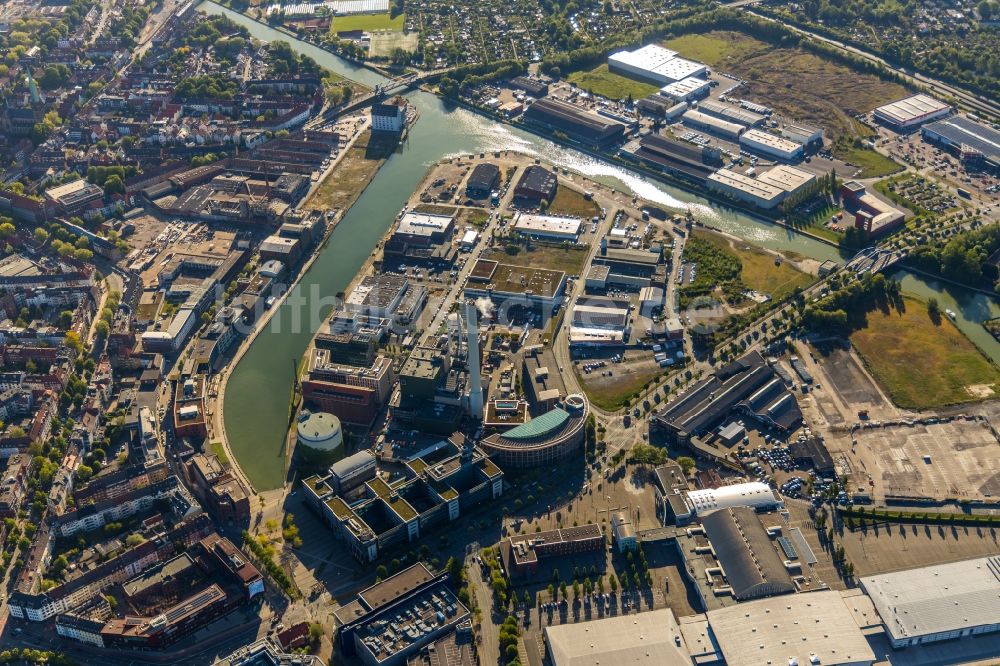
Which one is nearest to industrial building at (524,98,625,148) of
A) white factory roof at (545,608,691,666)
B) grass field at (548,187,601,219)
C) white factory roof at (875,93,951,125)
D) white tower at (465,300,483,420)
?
grass field at (548,187,601,219)

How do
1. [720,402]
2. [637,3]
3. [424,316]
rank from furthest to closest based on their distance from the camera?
[637,3] → [424,316] → [720,402]

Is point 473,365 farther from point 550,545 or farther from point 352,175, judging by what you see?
point 352,175

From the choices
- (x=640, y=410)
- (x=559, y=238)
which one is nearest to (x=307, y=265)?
(x=559, y=238)

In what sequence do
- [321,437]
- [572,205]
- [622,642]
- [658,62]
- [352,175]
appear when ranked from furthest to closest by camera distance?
1. [658,62]
2. [352,175]
3. [572,205]
4. [321,437]
5. [622,642]

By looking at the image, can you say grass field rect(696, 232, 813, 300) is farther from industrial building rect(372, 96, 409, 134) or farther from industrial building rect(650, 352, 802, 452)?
industrial building rect(372, 96, 409, 134)

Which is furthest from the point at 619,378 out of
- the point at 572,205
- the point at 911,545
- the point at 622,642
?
the point at 572,205

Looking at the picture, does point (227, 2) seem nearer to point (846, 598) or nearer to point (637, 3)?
point (637, 3)
